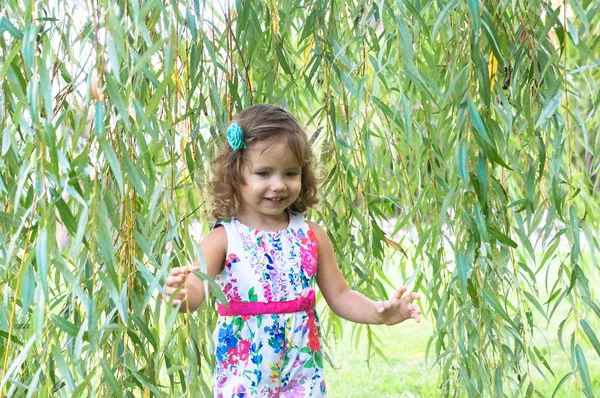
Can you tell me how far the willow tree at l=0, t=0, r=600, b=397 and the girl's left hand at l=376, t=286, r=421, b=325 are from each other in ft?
0.32

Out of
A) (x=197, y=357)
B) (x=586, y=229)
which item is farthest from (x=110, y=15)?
(x=586, y=229)

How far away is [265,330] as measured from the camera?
5.40 feet

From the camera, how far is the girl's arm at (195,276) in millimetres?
1353

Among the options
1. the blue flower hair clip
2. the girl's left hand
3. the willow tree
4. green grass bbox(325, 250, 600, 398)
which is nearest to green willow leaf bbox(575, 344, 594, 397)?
the willow tree

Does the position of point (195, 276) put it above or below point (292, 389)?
above

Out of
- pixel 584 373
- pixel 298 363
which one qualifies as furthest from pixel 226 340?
pixel 584 373

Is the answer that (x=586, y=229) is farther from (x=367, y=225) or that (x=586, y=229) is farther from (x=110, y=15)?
(x=110, y=15)

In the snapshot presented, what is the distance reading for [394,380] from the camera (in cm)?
335

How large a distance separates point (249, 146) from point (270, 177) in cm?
8

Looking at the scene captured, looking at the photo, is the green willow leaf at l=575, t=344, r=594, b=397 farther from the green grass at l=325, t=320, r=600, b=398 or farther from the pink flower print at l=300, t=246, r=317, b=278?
the green grass at l=325, t=320, r=600, b=398

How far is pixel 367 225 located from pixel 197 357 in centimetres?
77

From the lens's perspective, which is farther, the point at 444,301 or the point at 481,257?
the point at 444,301

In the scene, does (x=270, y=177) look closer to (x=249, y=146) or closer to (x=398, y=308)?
(x=249, y=146)

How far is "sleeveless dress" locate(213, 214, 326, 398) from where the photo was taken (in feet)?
5.37
